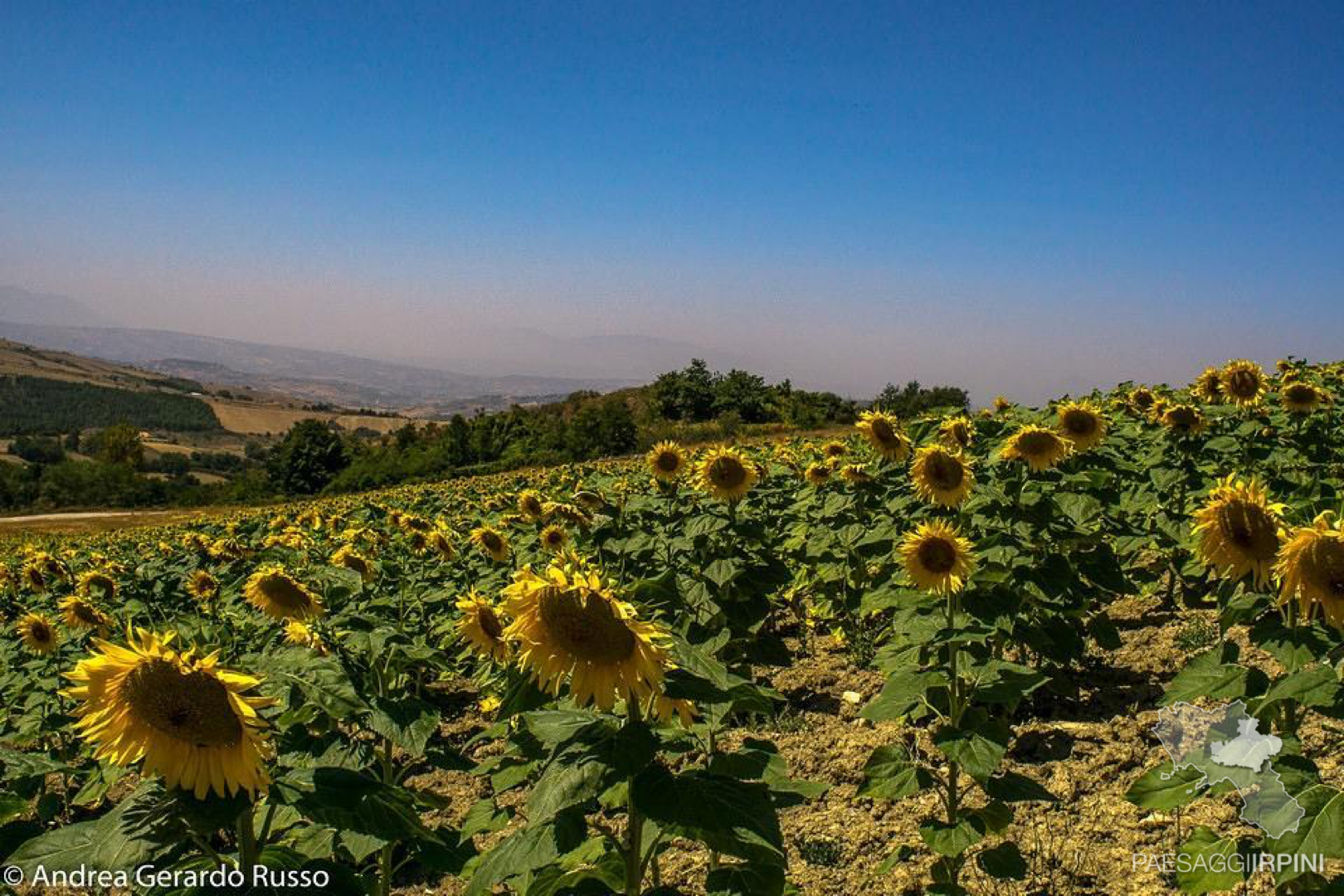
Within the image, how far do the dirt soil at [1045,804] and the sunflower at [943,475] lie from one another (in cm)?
149

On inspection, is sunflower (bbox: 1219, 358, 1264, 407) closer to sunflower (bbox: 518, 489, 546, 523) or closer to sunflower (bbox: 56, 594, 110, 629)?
sunflower (bbox: 518, 489, 546, 523)

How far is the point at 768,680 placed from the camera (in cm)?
584

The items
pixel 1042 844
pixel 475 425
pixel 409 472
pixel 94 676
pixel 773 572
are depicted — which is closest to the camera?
pixel 94 676

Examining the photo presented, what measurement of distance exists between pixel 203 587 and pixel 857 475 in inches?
252

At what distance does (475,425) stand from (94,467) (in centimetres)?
4290

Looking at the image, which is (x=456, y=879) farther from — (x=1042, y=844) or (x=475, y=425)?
(x=475, y=425)

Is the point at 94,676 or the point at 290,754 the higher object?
the point at 94,676

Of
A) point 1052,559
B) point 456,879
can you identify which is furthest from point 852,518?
point 456,879

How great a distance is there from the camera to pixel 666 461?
5883mm

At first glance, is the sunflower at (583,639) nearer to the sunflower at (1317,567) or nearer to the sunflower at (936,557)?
the sunflower at (1317,567)

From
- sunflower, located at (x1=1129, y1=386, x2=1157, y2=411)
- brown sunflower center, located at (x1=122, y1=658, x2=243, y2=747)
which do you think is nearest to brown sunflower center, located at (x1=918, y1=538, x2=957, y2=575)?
brown sunflower center, located at (x1=122, y1=658, x2=243, y2=747)

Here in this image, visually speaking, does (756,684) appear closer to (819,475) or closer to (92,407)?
(819,475)

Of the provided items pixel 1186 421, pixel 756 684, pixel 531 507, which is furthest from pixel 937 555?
pixel 531 507

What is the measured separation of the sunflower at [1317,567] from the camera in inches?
93.9
